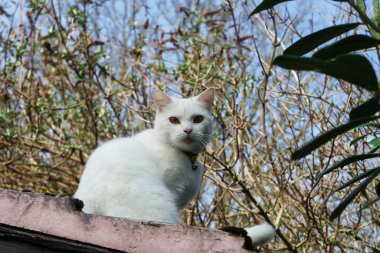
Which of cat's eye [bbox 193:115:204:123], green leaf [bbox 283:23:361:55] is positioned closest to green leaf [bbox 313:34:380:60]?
green leaf [bbox 283:23:361:55]

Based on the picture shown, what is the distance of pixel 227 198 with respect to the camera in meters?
5.16

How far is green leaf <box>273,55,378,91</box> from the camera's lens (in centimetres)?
107

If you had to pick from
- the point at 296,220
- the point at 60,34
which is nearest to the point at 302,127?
the point at 296,220

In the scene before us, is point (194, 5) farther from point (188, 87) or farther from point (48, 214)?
point (48, 214)

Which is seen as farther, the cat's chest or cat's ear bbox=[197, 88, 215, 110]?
cat's ear bbox=[197, 88, 215, 110]

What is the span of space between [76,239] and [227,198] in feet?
12.1

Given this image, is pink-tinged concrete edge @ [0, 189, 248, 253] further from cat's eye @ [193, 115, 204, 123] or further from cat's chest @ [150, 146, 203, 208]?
cat's eye @ [193, 115, 204, 123]

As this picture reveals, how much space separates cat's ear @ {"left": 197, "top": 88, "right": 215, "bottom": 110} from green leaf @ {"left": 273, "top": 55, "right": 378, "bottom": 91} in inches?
80.2

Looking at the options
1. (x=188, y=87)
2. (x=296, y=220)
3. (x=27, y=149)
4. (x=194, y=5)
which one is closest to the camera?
(x=296, y=220)

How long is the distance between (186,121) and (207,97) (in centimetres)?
20

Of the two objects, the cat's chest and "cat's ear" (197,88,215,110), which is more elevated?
"cat's ear" (197,88,215,110)

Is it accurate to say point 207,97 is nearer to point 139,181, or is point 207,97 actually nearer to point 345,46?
point 139,181

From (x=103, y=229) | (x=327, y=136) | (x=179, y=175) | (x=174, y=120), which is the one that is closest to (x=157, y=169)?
(x=179, y=175)

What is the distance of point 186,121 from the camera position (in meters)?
3.08
